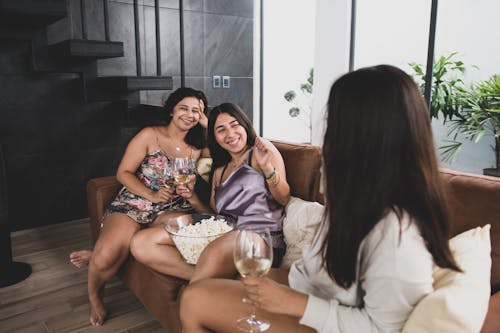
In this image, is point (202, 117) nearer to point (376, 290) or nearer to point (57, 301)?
point (57, 301)

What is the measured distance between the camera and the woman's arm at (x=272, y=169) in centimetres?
188

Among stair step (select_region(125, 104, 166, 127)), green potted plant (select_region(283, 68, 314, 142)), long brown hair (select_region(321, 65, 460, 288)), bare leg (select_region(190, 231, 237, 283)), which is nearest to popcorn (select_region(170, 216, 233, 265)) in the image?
bare leg (select_region(190, 231, 237, 283))

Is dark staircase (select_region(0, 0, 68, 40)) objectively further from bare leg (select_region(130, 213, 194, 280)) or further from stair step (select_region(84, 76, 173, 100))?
bare leg (select_region(130, 213, 194, 280))

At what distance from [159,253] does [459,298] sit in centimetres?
132

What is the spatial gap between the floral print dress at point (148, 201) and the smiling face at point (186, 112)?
8.2 inches

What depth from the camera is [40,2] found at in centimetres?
259

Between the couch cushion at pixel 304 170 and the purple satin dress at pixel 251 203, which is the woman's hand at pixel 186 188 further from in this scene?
the couch cushion at pixel 304 170

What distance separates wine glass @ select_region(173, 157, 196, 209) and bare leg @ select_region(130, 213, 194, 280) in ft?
0.89

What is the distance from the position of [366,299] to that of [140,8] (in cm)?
339

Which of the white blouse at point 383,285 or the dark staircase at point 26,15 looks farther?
the dark staircase at point 26,15

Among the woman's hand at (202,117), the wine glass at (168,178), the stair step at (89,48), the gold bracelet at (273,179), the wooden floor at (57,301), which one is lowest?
the wooden floor at (57,301)

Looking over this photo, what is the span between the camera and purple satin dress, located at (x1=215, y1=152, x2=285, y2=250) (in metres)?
1.94

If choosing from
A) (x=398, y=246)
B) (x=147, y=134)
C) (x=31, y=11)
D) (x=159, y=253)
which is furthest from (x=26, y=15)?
(x=398, y=246)

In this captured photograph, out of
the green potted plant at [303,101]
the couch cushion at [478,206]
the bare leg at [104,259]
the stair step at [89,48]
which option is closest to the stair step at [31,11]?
the stair step at [89,48]
